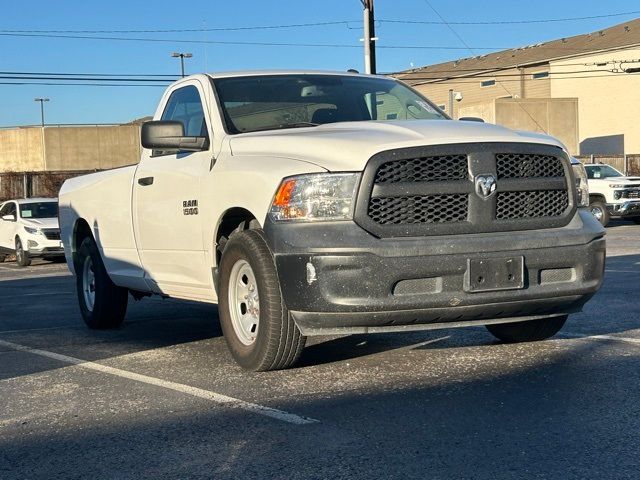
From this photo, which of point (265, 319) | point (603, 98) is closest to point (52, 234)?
point (265, 319)

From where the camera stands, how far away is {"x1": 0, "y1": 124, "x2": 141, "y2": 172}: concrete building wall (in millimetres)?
65812

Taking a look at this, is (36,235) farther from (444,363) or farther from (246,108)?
(444,363)

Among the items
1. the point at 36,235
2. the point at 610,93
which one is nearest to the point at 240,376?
the point at 36,235

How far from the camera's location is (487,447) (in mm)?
4203

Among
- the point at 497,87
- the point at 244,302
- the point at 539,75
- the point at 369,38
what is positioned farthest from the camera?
the point at 497,87

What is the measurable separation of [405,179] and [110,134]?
6357 cm

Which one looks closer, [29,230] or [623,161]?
[29,230]

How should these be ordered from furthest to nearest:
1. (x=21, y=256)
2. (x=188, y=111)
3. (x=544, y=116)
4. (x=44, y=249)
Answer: (x=544, y=116)
(x=21, y=256)
(x=44, y=249)
(x=188, y=111)

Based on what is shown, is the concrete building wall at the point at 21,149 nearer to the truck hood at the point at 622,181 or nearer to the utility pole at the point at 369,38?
the utility pole at the point at 369,38

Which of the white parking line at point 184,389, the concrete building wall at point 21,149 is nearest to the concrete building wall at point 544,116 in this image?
the concrete building wall at point 21,149

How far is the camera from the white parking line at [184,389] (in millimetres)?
4898

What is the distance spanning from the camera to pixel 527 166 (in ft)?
19.0

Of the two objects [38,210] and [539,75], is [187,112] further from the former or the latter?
[539,75]

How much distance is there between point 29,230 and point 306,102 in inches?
604
